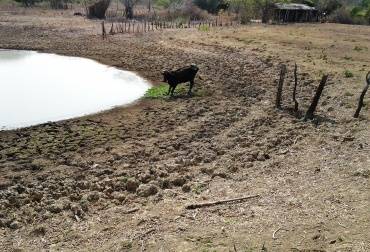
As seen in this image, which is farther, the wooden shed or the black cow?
the wooden shed

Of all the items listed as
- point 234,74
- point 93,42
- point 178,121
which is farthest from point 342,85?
point 93,42

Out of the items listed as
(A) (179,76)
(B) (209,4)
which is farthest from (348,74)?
(B) (209,4)

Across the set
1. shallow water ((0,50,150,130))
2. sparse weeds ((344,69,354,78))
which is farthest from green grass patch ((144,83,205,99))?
sparse weeds ((344,69,354,78))

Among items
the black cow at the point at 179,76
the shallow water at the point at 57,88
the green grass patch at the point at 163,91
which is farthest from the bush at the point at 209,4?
the black cow at the point at 179,76

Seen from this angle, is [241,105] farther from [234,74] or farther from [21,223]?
[21,223]

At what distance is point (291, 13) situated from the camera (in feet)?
146

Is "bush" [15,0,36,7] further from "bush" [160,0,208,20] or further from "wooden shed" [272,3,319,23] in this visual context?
"wooden shed" [272,3,319,23]

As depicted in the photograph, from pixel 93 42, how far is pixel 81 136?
682 inches

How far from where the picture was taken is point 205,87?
1942 cm

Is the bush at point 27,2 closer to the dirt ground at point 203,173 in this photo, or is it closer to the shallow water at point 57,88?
the shallow water at point 57,88

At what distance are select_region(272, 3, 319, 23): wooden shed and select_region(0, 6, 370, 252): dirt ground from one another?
2312 cm

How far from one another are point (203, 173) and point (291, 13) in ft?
117

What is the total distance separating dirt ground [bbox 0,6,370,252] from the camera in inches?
348

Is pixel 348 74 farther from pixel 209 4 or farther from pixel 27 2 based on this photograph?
pixel 27 2
